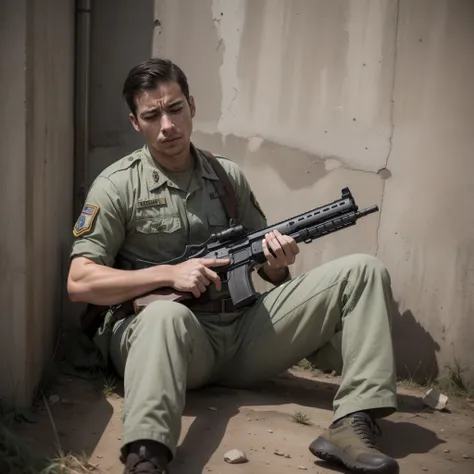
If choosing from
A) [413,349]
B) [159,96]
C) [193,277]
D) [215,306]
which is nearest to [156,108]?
[159,96]

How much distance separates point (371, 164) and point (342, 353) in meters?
1.26

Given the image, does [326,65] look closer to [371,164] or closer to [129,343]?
[371,164]

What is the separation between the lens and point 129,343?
325cm

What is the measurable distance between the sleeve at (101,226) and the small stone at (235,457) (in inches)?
38.4

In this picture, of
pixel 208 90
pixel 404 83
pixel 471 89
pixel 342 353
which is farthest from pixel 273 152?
pixel 342 353

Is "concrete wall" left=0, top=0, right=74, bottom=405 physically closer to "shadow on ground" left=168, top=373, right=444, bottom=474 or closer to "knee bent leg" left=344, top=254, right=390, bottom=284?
"shadow on ground" left=168, top=373, right=444, bottom=474

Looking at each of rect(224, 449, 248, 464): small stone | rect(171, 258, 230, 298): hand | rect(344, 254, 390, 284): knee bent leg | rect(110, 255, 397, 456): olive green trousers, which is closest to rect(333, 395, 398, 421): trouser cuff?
rect(110, 255, 397, 456): olive green trousers

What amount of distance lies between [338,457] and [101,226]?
4.52 ft

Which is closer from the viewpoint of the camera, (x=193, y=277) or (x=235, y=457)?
(x=235, y=457)

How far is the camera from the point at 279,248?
334cm

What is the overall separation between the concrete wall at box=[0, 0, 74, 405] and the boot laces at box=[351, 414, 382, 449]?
4.55 ft

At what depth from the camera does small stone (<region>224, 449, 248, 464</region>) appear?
298cm

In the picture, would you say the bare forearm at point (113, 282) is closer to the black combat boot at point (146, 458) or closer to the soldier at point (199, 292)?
the soldier at point (199, 292)

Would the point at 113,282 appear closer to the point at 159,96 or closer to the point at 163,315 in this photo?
the point at 163,315
